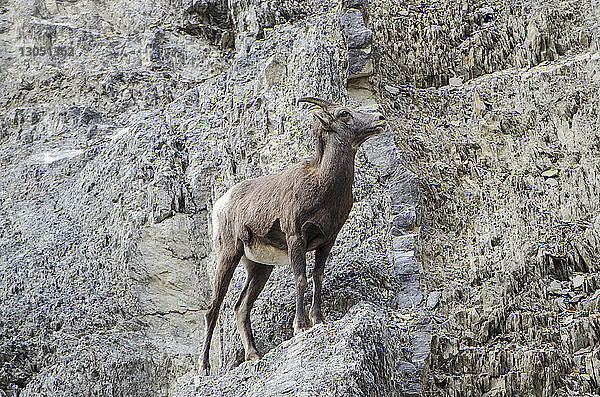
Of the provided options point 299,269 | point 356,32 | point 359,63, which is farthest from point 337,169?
point 356,32

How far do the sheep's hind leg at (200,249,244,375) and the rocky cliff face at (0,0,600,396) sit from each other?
0.98 ft

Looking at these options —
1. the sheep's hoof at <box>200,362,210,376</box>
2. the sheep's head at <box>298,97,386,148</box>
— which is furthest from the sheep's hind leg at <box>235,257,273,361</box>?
the sheep's head at <box>298,97,386,148</box>

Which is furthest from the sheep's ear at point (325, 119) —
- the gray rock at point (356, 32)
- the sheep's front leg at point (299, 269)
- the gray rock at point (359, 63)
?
the gray rock at point (356, 32)

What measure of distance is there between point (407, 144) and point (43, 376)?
442 cm

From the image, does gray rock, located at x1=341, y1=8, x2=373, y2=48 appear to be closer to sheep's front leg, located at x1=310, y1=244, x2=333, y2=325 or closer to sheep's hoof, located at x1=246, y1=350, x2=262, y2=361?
sheep's front leg, located at x1=310, y1=244, x2=333, y2=325

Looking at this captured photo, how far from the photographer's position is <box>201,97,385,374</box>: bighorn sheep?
6.77 m

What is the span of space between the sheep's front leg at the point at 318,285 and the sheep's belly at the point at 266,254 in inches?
11.6

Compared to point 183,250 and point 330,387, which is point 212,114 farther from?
point 330,387

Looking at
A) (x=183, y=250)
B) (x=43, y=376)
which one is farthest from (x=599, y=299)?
(x=43, y=376)

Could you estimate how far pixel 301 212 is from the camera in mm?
6777

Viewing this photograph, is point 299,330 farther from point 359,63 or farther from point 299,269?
point 359,63

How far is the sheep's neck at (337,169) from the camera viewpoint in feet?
22.2

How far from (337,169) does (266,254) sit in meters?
0.98

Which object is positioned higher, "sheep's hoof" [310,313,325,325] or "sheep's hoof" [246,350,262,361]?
"sheep's hoof" [310,313,325,325]
